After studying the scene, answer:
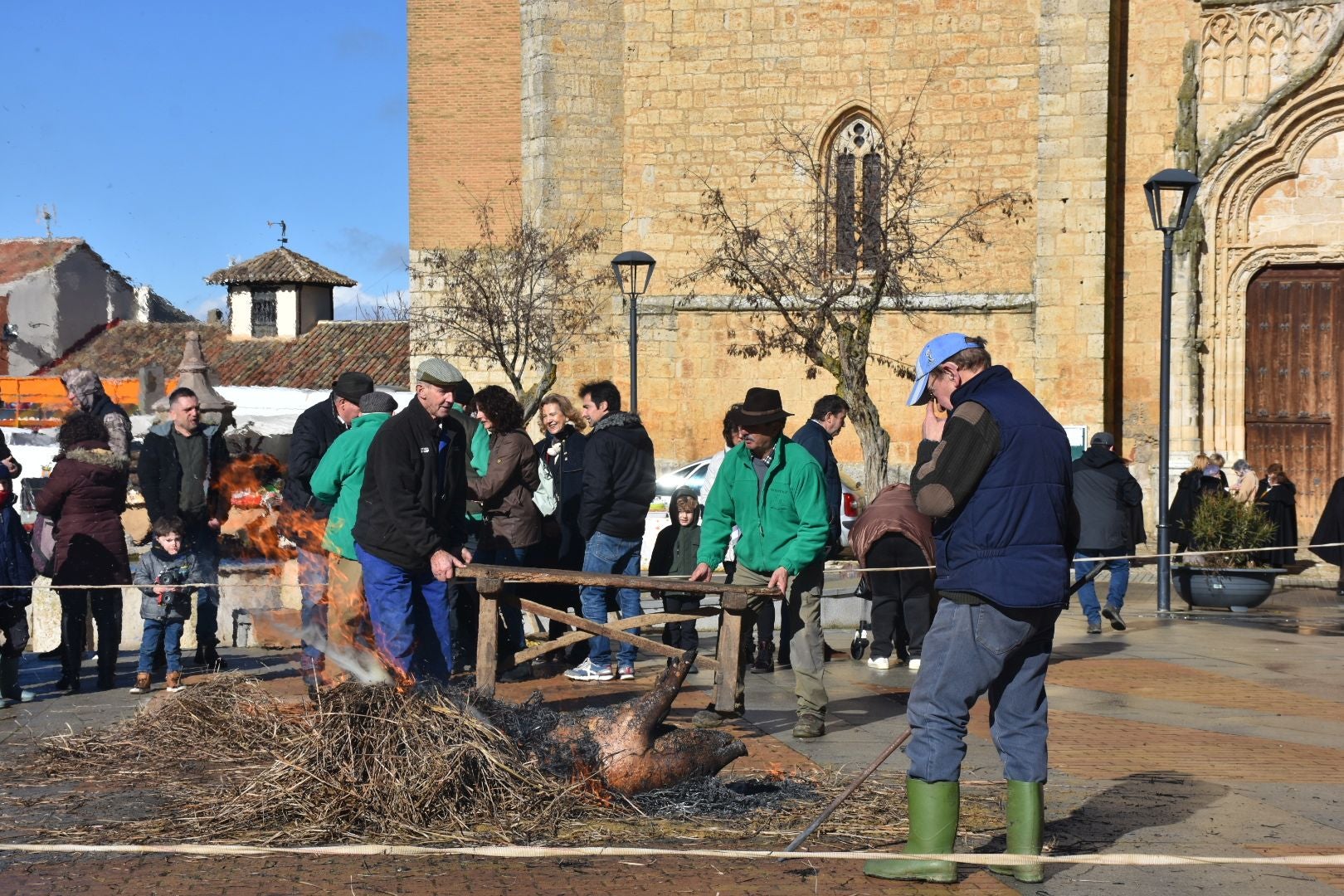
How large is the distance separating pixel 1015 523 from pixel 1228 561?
424 inches

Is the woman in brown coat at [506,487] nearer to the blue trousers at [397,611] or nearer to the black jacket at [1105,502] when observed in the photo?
the blue trousers at [397,611]

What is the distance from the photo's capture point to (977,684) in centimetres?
570

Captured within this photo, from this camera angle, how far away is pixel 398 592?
811 centimetres

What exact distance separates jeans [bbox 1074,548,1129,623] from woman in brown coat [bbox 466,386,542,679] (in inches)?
211

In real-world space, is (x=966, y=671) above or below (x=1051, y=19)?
below

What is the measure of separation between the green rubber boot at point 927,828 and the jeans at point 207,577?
6525mm

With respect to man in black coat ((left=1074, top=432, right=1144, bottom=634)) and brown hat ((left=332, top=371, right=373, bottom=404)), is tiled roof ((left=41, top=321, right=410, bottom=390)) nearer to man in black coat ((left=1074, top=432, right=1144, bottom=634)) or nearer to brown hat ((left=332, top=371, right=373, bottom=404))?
man in black coat ((left=1074, top=432, right=1144, bottom=634))

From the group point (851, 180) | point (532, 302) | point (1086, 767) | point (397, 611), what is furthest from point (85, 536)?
point (851, 180)

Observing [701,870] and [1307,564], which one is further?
[1307,564]

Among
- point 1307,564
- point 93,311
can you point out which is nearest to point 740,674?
point 1307,564

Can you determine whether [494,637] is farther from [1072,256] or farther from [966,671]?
[1072,256]

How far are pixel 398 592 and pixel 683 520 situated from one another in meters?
4.15

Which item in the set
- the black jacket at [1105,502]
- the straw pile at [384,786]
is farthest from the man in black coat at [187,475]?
the black jacket at [1105,502]

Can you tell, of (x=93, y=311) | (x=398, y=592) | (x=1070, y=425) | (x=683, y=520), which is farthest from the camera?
(x=93, y=311)
